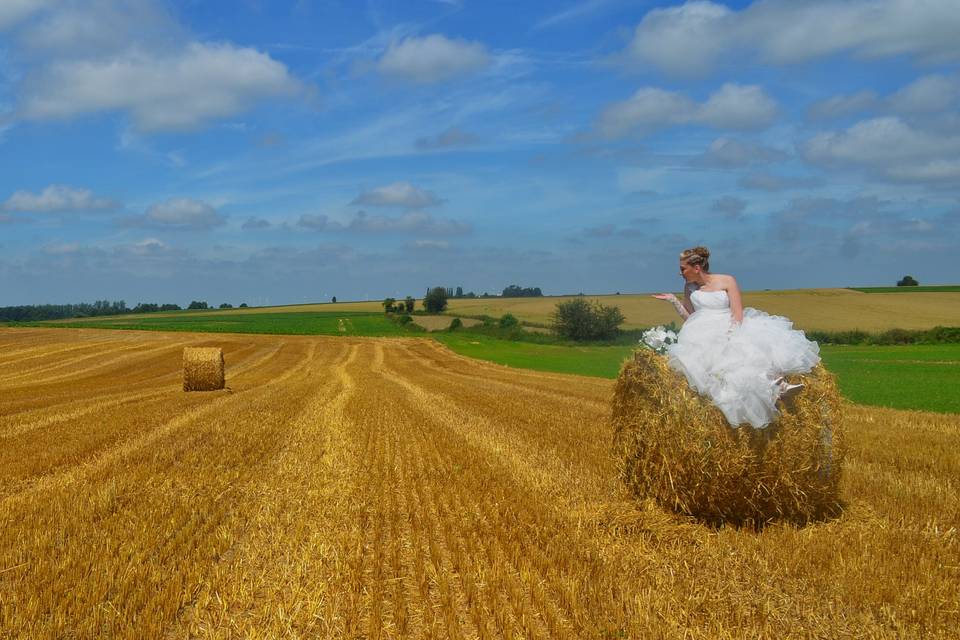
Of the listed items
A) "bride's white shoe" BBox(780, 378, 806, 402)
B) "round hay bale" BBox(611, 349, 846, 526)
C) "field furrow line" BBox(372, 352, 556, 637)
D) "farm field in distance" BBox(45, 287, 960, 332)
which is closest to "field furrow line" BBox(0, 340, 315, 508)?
"field furrow line" BBox(372, 352, 556, 637)

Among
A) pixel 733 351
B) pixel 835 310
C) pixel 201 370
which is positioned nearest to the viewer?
pixel 733 351

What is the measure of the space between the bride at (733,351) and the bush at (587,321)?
54455 mm

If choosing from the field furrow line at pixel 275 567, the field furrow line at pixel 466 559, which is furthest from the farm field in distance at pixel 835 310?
the field furrow line at pixel 275 567

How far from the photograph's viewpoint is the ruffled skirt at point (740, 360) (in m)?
6.14

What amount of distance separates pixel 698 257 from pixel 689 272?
0.16 metres

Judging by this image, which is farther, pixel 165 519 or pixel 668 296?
pixel 668 296

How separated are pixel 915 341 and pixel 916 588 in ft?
175

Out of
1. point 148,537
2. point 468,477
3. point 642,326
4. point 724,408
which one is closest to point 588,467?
point 468,477

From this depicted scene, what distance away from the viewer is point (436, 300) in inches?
4107

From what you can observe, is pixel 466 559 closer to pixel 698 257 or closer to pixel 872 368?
pixel 698 257

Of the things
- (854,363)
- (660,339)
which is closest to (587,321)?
(854,363)

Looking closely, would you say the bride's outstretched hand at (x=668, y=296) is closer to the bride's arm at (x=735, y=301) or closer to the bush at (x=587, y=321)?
the bride's arm at (x=735, y=301)

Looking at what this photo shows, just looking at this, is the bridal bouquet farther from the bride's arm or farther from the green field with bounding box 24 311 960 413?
the green field with bounding box 24 311 960 413

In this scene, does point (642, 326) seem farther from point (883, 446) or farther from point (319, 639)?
point (319, 639)
